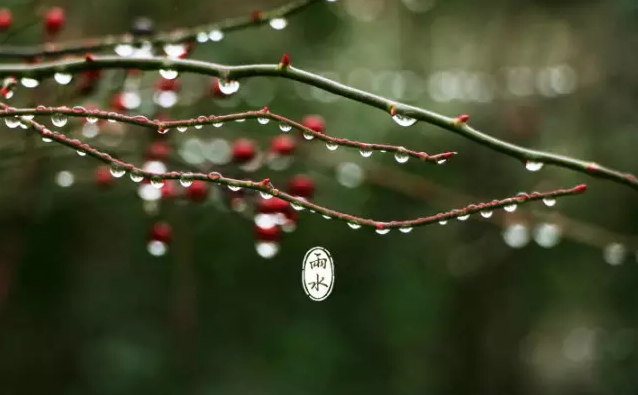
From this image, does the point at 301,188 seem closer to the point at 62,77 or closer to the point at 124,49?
the point at 124,49

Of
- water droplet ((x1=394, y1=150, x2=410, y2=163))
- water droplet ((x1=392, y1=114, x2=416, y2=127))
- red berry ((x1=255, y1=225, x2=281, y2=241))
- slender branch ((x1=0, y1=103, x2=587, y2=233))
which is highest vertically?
red berry ((x1=255, y1=225, x2=281, y2=241))

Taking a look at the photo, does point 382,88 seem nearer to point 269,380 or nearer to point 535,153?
point 269,380

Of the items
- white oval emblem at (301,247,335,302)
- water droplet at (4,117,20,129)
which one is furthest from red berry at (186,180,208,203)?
water droplet at (4,117,20,129)

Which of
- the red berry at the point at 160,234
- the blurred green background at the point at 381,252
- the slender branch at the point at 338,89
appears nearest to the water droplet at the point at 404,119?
the slender branch at the point at 338,89

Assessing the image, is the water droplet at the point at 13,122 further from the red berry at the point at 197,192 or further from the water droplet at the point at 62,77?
the red berry at the point at 197,192

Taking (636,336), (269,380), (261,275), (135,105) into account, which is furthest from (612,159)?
(135,105)

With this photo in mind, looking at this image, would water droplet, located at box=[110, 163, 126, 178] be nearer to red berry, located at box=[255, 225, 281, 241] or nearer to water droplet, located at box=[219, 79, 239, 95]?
water droplet, located at box=[219, 79, 239, 95]

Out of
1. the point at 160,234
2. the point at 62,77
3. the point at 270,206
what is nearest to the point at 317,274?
the point at 270,206
